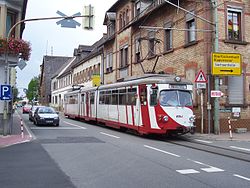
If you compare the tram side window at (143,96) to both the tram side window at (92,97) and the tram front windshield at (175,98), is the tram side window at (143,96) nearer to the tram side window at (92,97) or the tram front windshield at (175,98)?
the tram front windshield at (175,98)

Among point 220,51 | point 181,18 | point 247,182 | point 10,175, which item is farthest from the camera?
point 181,18

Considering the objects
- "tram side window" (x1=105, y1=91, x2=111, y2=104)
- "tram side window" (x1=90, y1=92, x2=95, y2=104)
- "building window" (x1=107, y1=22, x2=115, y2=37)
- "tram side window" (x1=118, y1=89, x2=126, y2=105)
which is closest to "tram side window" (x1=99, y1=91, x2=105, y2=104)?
"tram side window" (x1=105, y1=91, x2=111, y2=104)

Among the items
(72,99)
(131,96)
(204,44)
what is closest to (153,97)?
(131,96)

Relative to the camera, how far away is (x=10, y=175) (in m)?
8.40

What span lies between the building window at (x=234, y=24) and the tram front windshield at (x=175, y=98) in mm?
6147

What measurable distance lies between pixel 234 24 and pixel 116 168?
15342mm

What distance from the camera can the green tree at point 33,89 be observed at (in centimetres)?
11543

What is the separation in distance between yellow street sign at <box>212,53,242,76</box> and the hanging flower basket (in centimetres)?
985

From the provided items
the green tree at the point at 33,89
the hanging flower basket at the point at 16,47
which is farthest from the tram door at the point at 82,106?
the green tree at the point at 33,89

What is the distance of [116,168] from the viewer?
9.27 meters

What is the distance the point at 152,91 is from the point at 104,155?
6194mm

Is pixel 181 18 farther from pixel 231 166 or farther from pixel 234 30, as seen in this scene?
pixel 231 166

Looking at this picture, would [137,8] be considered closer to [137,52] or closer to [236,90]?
[137,52]

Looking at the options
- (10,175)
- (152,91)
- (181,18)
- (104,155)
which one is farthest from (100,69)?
(10,175)
